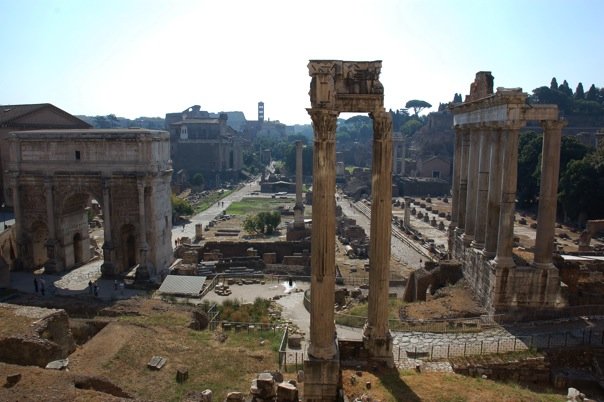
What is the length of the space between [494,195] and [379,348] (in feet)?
32.0

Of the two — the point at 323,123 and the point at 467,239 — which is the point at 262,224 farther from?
the point at 323,123

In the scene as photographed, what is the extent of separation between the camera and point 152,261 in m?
29.2

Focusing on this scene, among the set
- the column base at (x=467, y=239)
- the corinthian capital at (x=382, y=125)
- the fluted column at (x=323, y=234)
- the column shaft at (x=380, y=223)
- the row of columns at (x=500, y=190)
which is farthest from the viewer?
the column base at (x=467, y=239)

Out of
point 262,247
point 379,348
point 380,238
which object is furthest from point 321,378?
point 262,247

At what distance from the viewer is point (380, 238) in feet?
42.4

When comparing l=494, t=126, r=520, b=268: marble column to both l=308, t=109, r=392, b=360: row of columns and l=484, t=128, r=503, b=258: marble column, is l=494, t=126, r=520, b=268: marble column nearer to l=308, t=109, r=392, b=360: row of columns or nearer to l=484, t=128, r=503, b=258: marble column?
l=484, t=128, r=503, b=258: marble column

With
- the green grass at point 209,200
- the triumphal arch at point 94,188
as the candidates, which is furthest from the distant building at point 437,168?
the triumphal arch at point 94,188

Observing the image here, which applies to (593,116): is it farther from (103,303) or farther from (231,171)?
(103,303)

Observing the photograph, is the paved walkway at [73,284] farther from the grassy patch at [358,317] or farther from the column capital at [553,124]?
the column capital at [553,124]

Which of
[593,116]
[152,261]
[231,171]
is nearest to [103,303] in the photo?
[152,261]

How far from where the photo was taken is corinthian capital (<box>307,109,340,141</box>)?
37.1 feet

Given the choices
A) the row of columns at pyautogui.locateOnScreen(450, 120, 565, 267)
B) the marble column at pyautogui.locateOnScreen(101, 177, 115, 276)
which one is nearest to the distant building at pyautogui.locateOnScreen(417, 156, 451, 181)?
the row of columns at pyautogui.locateOnScreen(450, 120, 565, 267)

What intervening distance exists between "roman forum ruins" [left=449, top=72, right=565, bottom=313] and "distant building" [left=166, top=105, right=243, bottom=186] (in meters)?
76.3

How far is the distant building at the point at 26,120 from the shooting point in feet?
133
